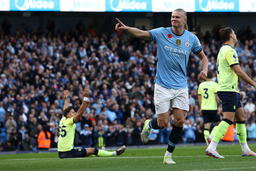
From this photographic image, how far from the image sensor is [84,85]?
23.7 metres

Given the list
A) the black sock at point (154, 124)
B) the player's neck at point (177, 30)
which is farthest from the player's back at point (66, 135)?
the player's neck at point (177, 30)

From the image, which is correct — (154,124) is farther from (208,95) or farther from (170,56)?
(208,95)

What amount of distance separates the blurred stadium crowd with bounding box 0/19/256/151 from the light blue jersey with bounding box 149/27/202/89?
486 inches

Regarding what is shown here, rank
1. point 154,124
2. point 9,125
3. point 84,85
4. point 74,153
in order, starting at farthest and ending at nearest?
point 84,85 → point 9,125 → point 74,153 → point 154,124

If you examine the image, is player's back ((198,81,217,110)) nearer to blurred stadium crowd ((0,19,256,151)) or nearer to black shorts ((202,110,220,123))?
black shorts ((202,110,220,123))

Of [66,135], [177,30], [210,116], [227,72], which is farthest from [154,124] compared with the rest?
[210,116]

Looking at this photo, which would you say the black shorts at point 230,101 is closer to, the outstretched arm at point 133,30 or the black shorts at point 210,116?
the outstretched arm at point 133,30

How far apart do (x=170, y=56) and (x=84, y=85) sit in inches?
602

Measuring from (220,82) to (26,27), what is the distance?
19.2 meters

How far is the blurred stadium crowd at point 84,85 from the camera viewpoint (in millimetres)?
20750

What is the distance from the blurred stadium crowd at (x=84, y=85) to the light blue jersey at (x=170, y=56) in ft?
40.5

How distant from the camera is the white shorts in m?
8.69

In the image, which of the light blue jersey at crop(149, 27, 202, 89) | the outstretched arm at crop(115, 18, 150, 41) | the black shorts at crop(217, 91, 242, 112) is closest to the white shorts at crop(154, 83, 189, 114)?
the light blue jersey at crop(149, 27, 202, 89)

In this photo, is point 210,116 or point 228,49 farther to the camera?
point 210,116
